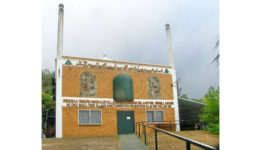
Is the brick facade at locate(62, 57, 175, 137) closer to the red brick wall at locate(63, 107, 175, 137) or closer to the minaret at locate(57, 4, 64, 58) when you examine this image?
the red brick wall at locate(63, 107, 175, 137)

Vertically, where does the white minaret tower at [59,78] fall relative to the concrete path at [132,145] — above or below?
above

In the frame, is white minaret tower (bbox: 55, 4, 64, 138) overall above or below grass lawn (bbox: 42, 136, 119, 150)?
above

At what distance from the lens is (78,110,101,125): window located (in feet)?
49.4

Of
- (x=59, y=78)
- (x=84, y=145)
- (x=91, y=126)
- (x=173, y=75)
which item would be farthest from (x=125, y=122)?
(x=84, y=145)

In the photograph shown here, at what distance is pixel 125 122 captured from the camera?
16.2m

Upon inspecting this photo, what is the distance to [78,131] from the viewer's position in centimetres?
1466

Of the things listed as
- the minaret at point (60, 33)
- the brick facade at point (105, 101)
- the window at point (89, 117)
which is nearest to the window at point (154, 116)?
the brick facade at point (105, 101)

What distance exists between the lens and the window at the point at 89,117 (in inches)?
593

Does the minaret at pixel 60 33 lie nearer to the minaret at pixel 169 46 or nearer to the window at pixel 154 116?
the window at pixel 154 116

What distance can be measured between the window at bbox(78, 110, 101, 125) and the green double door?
1529 mm

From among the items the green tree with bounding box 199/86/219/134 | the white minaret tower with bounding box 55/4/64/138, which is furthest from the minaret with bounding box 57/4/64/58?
the green tree with bounding box 199/86/219/134

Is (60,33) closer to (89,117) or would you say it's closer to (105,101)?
(105,101)

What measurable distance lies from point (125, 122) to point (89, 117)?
8.96 ft

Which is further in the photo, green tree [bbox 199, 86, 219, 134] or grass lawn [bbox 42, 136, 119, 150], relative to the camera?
green tree [bbox 199, 86, 219, 134]
